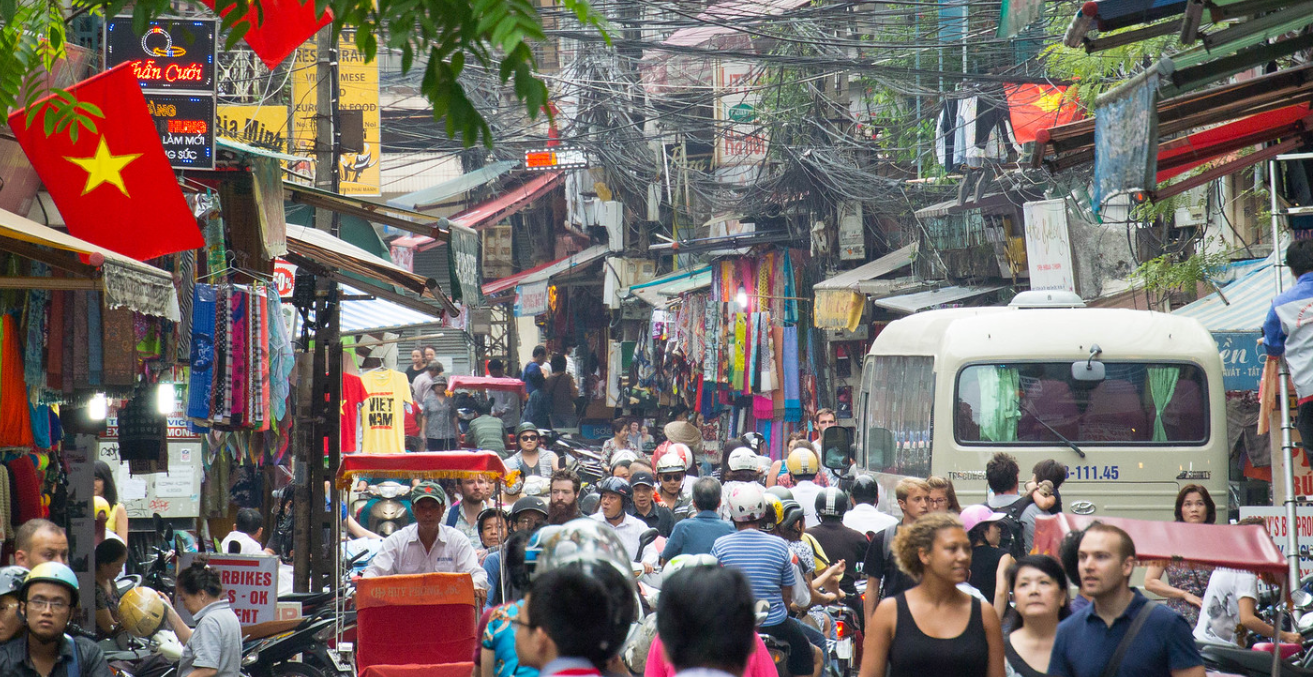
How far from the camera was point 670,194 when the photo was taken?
27.0 meters

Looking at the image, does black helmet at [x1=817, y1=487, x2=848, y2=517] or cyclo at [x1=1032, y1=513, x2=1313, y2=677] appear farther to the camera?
black helmet at [x1=817, y1=487, x2=848, y2=517]

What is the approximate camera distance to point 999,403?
11.7 metres

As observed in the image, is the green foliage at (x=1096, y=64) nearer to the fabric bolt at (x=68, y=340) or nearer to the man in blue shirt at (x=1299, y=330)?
the man in blue shirt at (x=1299, y=330)

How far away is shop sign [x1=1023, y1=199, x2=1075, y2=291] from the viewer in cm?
1805

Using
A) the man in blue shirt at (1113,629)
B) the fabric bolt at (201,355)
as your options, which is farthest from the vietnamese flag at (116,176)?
the man in blue shirt at (1113,629)

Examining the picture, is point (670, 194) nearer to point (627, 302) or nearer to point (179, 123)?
point (627, 302)

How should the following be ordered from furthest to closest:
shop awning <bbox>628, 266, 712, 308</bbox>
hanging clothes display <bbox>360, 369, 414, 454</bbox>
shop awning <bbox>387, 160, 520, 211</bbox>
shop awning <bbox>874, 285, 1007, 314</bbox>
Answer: shop awning <bbox>387, 160, 520, 211</bbox>
shop awning <bbox>628, 266, 712, 308</bbox>
shop awning <bbox>874, 285, 1007, 314</bbox>
hanging clothes display <bbox>360, 369, 414, 454</bbox>

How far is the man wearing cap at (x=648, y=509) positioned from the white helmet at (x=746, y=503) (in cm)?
291

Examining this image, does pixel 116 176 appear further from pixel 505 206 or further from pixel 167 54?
pixel 505 206

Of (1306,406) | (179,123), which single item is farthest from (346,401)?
(1306,406)

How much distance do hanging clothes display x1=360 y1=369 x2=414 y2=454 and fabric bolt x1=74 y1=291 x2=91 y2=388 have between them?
10.9 m

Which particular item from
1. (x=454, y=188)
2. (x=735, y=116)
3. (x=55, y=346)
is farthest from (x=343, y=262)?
(x=454, y=188)

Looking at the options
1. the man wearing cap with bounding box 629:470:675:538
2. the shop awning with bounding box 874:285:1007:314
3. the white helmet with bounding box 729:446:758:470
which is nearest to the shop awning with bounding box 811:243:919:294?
the shop awning with bounding box 874:285:1007:314

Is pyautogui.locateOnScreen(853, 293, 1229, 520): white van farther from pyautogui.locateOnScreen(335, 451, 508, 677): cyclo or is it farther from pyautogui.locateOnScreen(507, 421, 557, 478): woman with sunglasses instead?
pyautogui.locateOnScreen(507, 421, 557, 478): woman with sunglasses
